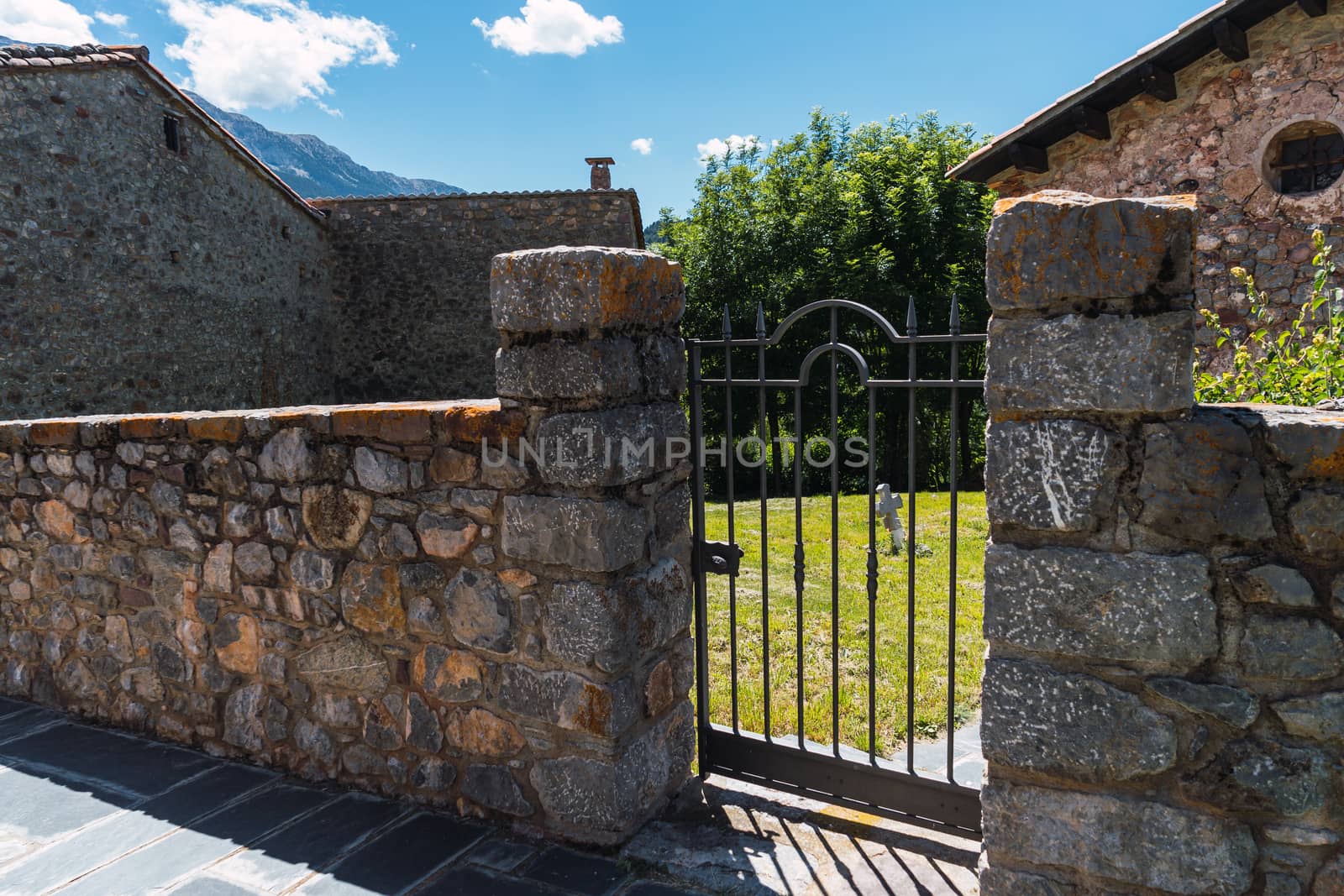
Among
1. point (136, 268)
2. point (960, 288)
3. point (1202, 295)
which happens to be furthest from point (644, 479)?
point (960, 288)

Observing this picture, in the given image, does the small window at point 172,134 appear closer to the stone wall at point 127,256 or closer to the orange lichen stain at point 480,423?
the stone wall at point 127,256

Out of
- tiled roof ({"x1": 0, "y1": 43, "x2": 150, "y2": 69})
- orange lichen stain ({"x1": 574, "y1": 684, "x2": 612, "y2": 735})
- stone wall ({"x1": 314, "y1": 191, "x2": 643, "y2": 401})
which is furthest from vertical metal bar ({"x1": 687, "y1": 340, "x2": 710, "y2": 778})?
stone wall ({"x1": 314, "y1": 191, "x2": 643, "y2": 401})

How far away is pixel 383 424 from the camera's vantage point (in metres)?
2.96

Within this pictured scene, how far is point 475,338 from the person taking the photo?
1529 centimetres

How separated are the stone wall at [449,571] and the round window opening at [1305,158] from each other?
5.70m

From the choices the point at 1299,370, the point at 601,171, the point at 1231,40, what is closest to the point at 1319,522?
the point at 1299,370

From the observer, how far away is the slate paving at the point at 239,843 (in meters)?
2.66

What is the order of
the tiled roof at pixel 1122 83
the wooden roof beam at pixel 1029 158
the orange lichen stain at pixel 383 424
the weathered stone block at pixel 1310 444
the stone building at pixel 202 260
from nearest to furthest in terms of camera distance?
the weathered stone block at pixel 1310 444 < the orange lichen stain at pixel 383 424 < the tiled roof at pixel 1122 83 < the wooden roof beam at pixel 1029 158 < the stone building at pixel 202 260

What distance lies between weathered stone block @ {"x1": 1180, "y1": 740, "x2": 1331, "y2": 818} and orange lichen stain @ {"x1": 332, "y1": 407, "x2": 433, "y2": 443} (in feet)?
7.99

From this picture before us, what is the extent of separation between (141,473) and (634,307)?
2.47m

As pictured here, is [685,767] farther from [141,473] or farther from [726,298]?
[726,298]

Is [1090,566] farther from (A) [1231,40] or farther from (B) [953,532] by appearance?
(A) [1231,40]

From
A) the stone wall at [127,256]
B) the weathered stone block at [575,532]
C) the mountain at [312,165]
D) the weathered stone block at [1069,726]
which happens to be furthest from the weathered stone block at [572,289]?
the mountain at [312,165]

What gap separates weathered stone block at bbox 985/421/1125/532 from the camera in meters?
1.94
